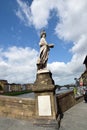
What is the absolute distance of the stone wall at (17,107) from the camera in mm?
10906

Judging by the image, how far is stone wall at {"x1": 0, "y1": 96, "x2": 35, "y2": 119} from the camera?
429 inches

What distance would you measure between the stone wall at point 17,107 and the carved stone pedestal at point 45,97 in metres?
0.46

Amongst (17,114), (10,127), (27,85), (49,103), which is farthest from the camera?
(27,85)

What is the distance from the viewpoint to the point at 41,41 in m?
11.8

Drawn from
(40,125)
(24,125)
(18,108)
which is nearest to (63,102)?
(18,108)

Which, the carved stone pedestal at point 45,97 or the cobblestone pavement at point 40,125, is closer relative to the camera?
the cobblestone pavement at point 40,125

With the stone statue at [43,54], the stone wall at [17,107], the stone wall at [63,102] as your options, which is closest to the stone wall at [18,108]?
the stone wall at [17,107]

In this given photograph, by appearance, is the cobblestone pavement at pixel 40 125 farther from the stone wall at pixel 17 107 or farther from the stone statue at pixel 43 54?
the stone statue at pixel 43 54

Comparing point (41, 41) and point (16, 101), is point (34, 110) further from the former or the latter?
point (41, 41)

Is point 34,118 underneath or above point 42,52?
underneath

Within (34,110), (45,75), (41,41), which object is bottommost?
(34,110)

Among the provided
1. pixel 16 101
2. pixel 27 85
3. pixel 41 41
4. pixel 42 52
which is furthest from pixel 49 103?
pixel 27 85

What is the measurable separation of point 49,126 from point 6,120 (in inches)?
103

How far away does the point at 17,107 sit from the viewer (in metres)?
11.3
